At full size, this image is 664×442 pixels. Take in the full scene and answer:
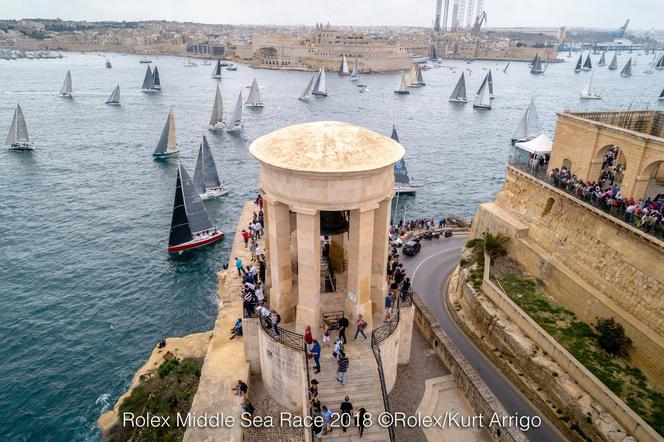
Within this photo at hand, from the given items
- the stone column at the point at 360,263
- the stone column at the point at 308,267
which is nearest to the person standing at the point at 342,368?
the stone column at the point at 308,267

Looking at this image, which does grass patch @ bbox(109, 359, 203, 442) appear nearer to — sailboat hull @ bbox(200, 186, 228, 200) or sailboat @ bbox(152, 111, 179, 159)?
sailboat hull @ bbox(200, 186, 228, 200)

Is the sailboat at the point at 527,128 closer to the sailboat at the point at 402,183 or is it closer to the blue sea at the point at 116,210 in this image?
the blue sea at the point at 116,210

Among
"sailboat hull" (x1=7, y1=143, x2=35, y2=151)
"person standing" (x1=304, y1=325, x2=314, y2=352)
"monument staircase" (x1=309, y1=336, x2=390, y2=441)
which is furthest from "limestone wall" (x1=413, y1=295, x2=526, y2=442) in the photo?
"sailboat hull" (x1=7, y1=143, x2=35, y2=151)

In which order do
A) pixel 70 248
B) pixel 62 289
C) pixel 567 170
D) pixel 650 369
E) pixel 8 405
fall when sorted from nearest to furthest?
pixel 650 369 → pixel 8 405 → pixel 567 170 → pixel 62 289 → pixel 70 248

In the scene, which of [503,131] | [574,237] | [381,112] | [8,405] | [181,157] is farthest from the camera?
[381,112]

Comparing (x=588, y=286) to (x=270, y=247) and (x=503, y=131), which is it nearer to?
(x=270, y=247)

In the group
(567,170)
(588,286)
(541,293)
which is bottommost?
(541,293)

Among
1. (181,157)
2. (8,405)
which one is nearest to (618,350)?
(8,405)

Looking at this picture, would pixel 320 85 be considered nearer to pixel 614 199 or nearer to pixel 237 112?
pixel 237 112
